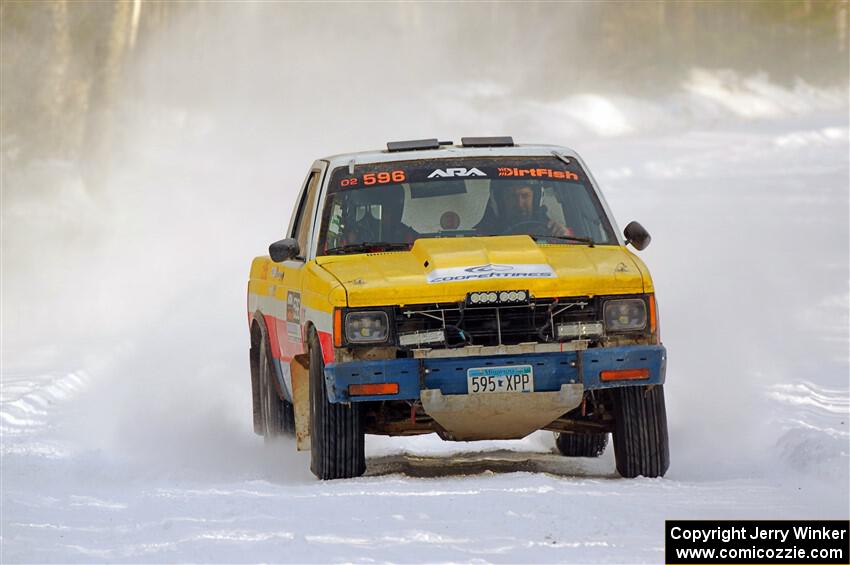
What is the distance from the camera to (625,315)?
27.8ft

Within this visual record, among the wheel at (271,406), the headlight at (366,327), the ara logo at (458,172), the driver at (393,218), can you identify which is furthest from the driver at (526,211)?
the wheel at (271,406)

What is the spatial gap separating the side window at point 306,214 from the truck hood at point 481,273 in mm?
1048

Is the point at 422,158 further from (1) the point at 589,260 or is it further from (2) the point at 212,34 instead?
(2) the point at 212,34

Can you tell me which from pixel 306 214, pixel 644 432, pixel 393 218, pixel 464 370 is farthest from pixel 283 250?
pixel 644 432

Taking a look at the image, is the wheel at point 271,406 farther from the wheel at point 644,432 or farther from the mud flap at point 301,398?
the wheel at point 644,432

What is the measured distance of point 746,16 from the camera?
91188 mm

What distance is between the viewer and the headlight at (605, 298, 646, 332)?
843 cm

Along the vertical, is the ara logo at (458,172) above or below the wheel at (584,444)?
above

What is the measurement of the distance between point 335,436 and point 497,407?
0.78 metres

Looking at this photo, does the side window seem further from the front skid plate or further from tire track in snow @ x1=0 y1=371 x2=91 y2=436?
tire track in snow @ x1=0 y1=371 x2=91 y2=436

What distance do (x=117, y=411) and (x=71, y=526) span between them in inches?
244

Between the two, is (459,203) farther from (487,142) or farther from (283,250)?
(283,250)

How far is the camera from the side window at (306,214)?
995cm

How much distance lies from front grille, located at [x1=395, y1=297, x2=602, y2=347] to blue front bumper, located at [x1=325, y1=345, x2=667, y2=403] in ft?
0.33
